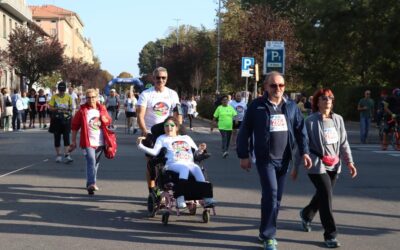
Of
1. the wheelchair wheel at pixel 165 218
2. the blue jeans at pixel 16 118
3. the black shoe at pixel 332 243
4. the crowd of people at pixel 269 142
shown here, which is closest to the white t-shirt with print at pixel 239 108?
the crowd of people at pixel 269 142

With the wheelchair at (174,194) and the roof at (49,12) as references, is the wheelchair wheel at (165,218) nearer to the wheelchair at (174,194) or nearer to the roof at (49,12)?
the wheelchair at (174,194)

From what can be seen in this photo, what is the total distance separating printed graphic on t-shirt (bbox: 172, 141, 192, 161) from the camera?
809 cm

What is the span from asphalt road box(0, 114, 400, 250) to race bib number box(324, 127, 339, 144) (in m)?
1.15

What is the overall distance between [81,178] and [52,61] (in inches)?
1348

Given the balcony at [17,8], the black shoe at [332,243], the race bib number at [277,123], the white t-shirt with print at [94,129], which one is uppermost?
the balcony at [17,8]

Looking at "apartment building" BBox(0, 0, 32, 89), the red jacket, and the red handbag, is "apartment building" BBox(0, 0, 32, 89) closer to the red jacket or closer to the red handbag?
the red jacket

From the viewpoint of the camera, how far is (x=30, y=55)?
43688 millimetres

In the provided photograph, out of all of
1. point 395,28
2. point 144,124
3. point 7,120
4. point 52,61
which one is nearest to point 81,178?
point 144,124

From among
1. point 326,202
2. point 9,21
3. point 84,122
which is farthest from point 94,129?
point 9,21

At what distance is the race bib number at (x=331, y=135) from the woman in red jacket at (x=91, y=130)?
439 centimetres

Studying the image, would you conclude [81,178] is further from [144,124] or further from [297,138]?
[297,138]

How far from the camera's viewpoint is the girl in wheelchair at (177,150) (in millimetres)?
7844

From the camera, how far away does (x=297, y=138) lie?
6.68 meters

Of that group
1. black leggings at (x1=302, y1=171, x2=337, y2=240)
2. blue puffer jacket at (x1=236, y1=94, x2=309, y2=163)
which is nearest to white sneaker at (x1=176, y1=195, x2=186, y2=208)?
blue puffer jacket at (x1=236, y1=94, x2=309, y2=163)
